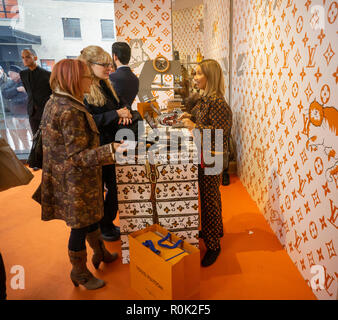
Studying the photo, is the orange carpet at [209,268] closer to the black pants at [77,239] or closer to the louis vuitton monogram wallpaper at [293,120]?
the louis vuitton monogram wallpaper at [293,120]

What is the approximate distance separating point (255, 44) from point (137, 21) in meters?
2.20

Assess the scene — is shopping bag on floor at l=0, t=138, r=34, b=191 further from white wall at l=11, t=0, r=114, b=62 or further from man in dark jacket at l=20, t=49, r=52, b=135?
white wall at l=11, t=0, r=114, b=62

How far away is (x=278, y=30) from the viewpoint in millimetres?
2404

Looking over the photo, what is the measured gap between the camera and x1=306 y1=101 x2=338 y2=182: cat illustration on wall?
5.31 ft

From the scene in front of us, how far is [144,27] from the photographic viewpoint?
448 centimetres

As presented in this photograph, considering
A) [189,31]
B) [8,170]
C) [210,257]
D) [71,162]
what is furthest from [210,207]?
[189,31]

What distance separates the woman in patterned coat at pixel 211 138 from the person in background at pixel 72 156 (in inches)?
30.7

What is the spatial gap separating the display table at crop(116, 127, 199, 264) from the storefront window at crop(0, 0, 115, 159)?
380 centimetres

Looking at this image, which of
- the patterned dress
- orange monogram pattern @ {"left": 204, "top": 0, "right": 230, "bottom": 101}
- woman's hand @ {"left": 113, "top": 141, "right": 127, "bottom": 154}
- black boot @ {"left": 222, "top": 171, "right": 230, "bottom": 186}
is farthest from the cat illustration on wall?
orange monogram pattern @ {"left": 204, "top": 0, "right": 230, "bottom": 101}

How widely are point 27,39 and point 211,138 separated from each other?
194 inches

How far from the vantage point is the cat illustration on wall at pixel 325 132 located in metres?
1.62

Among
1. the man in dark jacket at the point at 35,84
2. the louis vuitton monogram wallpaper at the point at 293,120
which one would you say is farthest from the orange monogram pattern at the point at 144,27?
the man in dark jacket at the point at 35,84

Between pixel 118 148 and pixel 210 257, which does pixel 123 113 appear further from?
pixel 210 257
